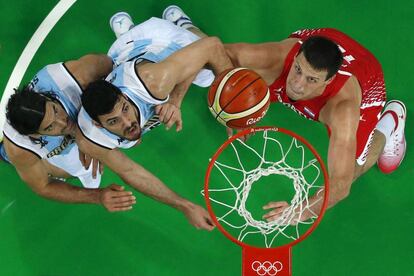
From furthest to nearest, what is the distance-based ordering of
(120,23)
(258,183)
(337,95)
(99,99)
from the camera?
1. (120,23)
2. (258,183)
3. (337,95)
4. (99,99)

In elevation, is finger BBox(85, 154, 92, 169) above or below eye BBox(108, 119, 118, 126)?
below

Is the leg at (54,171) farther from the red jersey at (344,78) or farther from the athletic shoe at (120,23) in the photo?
the red jersey at (344,78)

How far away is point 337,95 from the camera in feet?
12.5

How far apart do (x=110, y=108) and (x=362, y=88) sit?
5.76 ft

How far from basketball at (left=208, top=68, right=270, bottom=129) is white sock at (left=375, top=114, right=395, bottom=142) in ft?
3.92

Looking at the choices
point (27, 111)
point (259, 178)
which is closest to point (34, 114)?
point (27, 111)

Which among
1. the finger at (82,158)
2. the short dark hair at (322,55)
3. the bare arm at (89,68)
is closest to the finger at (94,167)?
the finger at (82,158)

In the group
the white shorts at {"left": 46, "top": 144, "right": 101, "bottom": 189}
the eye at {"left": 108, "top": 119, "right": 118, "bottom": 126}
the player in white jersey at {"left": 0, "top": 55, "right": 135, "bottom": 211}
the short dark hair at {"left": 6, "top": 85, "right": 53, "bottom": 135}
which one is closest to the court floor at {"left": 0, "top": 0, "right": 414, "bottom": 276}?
the white shorts at {"left": 46, "top": 144, "right": 101, "bottom": 189}

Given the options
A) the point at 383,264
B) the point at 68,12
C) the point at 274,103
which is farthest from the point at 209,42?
the point at 383,264

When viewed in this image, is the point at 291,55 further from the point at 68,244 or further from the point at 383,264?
the point at 68,244

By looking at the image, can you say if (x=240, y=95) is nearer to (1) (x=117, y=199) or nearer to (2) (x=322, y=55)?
(2) (x=322, y=55)

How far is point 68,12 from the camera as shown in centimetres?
479

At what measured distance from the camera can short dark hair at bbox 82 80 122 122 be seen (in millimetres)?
3273

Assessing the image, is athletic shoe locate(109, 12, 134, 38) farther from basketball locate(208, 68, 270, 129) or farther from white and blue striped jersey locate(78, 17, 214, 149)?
basketball locate(208, 68, 270, 129)
